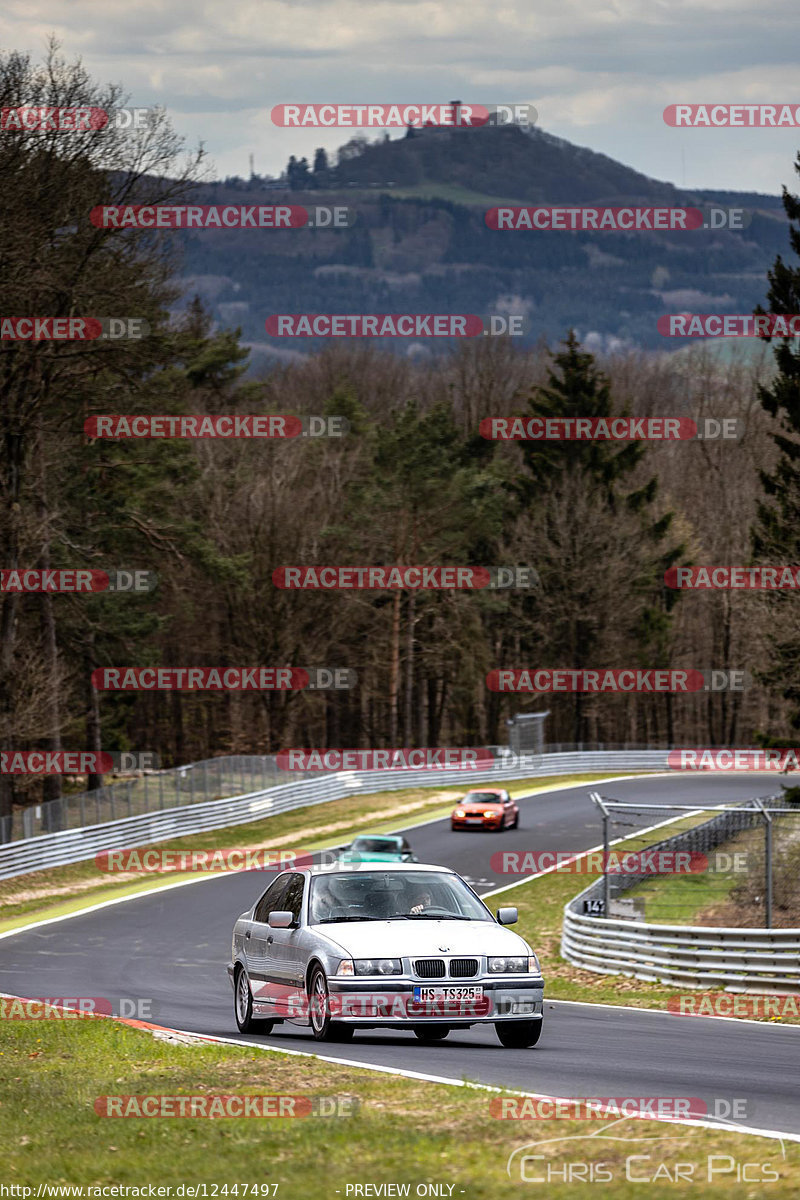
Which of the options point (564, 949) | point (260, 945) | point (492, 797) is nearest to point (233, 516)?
point (492, 797)

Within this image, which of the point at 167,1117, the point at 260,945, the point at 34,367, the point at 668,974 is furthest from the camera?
the point at 34,367

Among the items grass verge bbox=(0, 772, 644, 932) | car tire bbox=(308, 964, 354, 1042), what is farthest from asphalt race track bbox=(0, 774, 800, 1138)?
grass verge bbox=(0, 772, 644, 932)

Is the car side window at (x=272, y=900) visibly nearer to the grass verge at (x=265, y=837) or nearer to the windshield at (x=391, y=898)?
the windshield at (x=391, y=898)

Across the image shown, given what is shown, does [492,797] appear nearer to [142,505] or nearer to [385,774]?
[385,774]

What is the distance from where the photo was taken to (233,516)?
64.3 m

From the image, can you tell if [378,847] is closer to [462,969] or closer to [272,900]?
[272,900]

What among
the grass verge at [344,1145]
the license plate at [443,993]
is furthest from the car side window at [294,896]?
the grass verge at [344,1145]

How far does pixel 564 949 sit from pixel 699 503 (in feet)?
222

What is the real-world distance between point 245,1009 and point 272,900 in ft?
3.19

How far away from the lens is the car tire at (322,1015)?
12.0 meters

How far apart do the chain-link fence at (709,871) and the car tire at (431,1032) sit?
27.9ft

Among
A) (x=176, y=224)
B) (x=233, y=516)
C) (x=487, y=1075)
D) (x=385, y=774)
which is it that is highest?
(x=176, y=224)

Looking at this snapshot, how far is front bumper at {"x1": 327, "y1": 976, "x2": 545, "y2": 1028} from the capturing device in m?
11.7

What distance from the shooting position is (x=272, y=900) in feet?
44.9
